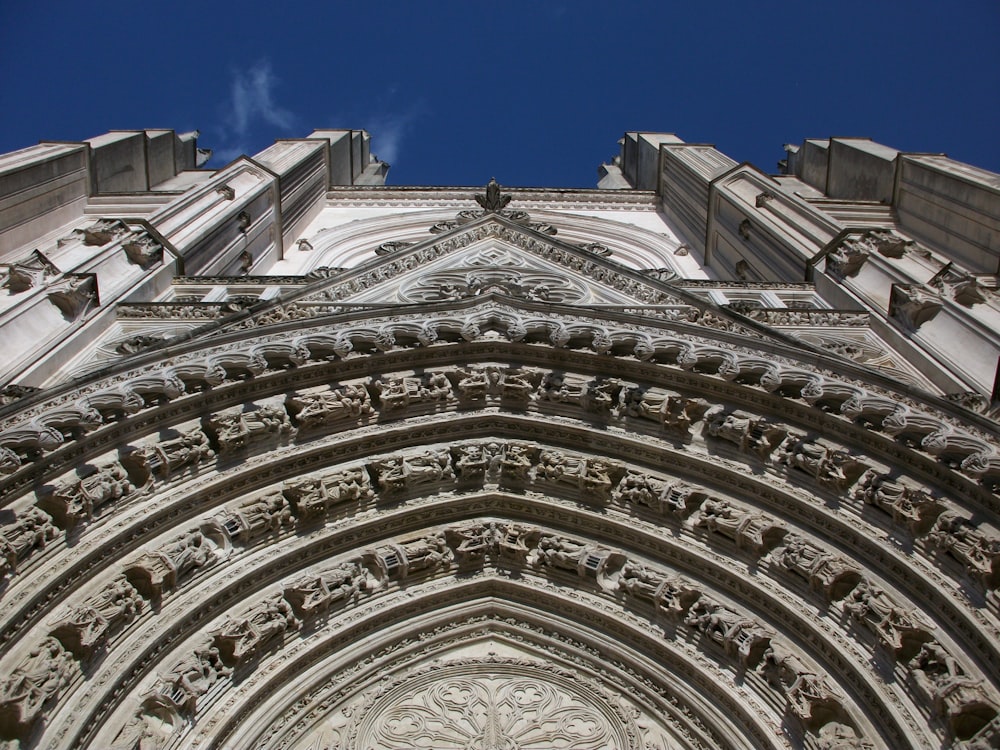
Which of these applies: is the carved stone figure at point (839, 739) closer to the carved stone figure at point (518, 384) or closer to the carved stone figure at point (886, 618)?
the carved stone figure at point (886, 618)

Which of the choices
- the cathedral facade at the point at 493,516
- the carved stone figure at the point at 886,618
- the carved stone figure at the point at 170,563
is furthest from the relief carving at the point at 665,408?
the carved stone figure at the point at 170,563

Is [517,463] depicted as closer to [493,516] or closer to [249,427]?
[493,516]

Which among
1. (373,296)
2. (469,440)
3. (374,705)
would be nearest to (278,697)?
(374,705)

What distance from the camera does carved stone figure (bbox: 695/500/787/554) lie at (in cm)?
771

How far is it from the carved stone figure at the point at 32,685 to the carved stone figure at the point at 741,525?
5175mm

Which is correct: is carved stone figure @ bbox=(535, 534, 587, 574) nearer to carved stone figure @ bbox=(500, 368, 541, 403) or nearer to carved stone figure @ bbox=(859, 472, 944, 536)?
carved stone figure @ bbox=(500, 368, 541, 403)

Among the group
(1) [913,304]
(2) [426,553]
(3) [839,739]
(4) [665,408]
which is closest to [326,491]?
(2) [426,553]

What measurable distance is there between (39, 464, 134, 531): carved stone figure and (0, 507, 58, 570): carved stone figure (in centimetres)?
10

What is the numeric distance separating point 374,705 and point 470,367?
3790 mm

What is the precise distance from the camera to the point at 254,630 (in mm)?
7090

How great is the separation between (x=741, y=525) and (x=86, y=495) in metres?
5.33

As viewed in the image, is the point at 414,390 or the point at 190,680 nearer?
the point at 190,680

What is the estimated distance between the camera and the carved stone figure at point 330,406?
8.71 metres

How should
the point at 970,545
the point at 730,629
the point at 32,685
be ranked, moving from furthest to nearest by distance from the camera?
the point at 730,629
the point at 970,545
the point at 32,685
